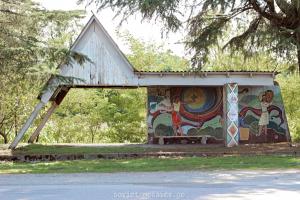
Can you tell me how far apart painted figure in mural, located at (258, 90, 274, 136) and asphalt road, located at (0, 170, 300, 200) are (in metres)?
14.0

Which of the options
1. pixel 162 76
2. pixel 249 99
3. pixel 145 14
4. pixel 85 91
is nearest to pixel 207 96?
pixel 249 99

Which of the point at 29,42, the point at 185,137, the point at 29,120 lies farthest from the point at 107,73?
the point at 185,137

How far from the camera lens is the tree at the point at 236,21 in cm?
1984

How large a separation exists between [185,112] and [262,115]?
4.10m

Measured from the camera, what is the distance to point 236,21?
2483 cm

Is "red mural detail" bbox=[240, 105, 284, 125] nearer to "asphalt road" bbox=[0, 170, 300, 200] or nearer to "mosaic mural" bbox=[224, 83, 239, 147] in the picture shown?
"mosaic mural" bbox=[224, 83, 239, 147]

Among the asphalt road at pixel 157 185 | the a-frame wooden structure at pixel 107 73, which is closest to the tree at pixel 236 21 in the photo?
the a-frame wooden structure at pixel 107 73

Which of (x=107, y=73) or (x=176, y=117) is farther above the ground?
(x=107, y=73)

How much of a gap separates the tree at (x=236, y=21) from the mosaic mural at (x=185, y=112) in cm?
321

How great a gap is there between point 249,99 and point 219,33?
5020 mm

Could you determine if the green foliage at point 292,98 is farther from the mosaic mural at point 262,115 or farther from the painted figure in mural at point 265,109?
the painted figure in mural at point 265,109

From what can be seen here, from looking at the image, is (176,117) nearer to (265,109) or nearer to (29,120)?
(265,109)

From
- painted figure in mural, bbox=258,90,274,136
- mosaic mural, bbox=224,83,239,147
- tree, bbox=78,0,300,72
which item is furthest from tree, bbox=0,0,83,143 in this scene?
painted figure in mural, bbox=258,90,274,136

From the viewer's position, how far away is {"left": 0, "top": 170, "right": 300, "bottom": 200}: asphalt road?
29.8 feet
